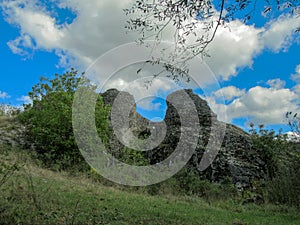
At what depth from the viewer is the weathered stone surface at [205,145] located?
22.3 m

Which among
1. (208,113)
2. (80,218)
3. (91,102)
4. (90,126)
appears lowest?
(80,218)

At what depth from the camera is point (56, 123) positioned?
2222cm

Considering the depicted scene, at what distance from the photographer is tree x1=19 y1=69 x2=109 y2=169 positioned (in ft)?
70.4

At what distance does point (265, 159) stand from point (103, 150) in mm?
13225

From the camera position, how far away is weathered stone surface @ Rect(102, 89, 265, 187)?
22344 millimetres

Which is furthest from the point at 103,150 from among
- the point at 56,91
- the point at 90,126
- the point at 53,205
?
the point at 53,205

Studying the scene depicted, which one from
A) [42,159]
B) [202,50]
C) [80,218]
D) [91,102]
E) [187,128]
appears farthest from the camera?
[187,128]

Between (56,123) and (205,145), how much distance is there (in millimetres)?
12426

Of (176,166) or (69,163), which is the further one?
(176,166)

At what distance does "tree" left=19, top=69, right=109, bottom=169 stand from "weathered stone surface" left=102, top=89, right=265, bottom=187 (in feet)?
10.3

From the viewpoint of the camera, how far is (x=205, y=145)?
25.2 m

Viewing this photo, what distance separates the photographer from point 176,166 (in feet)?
73.6

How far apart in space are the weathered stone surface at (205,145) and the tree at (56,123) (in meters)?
3.12

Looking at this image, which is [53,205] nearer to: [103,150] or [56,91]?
[103,150]
